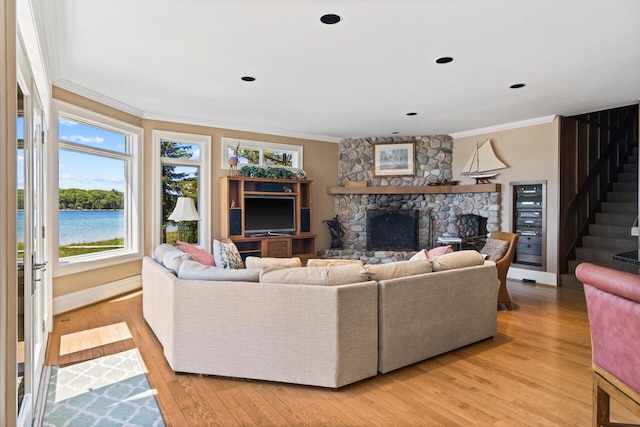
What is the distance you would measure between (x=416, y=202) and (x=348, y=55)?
4.44m

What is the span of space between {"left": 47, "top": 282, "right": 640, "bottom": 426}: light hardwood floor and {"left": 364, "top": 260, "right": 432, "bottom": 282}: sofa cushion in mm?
734

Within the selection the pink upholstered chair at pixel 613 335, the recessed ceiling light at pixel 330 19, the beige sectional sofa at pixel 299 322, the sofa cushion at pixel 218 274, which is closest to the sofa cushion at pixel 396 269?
the beige sectional sofa at pixel 299 322

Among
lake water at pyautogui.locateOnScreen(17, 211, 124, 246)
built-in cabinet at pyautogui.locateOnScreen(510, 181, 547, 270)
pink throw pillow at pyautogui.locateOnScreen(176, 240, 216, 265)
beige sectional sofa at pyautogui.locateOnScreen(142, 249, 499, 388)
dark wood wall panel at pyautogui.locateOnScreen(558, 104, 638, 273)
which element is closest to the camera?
beige sectional sofa at pyautogui.locateOnScreen(142, 249, 499, 388)

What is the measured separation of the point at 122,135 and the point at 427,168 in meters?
5.37

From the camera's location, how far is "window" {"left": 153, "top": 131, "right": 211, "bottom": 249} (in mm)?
5797

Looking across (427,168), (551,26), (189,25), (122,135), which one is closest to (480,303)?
(551,26)

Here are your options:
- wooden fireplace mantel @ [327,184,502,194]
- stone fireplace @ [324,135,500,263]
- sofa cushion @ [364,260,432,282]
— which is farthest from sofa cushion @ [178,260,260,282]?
wooden fireplace mantel @ [327,184,502,194]

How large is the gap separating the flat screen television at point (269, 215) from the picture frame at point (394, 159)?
1909mm

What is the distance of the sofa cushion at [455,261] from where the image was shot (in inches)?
126

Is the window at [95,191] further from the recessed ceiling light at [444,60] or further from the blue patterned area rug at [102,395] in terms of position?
the recessed ceiling light at [444,60]

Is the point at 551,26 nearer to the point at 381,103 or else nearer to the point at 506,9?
the point at 506,9

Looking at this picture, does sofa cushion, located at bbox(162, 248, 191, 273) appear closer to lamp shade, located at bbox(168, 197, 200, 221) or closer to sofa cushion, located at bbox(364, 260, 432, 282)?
sofa cushion, located at bbox(364, 260, 432, 282)

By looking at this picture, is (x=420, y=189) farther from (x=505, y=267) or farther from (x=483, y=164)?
(x=505, y=267)

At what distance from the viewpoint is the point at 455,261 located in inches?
130
